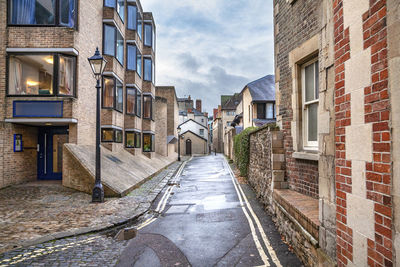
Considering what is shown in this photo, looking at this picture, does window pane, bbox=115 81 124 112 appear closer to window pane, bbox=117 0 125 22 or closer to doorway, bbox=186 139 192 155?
window pane, bbox=117 0 125 22

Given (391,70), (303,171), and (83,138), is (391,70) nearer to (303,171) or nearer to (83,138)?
(303,171)

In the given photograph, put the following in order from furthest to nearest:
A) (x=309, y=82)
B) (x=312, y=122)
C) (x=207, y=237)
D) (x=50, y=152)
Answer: (x=50, y=152) → (x=309, y=82) → (x=312, y=122) → (x=207, y=237)

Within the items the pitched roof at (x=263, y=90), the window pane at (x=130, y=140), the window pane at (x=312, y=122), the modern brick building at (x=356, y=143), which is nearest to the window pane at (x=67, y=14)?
the window pane at (x=130, y=140)

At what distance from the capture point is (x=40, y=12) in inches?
434

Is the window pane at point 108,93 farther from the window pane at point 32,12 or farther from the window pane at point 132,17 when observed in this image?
the window pane at point 132,17

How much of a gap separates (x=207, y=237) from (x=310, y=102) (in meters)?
3.75

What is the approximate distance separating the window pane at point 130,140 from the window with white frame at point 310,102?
49.8 ft

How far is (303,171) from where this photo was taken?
5.67 m

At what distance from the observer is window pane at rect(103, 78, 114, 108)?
15.3m

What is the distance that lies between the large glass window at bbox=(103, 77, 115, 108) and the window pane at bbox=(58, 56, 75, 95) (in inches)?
151

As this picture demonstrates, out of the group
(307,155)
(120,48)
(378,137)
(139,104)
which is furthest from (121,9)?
(378,137)

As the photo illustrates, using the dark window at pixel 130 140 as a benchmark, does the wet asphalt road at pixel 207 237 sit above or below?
below

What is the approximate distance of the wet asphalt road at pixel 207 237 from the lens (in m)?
4.34

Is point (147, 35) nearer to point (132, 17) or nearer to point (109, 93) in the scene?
point (132, 17)
